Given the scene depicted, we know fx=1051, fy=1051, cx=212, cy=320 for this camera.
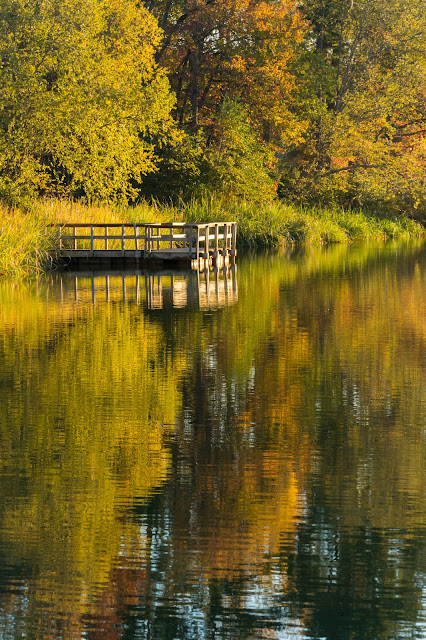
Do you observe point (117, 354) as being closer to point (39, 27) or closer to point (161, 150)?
point (39, 27)

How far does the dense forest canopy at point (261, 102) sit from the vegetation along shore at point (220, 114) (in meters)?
0.11

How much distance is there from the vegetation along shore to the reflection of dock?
487 cm

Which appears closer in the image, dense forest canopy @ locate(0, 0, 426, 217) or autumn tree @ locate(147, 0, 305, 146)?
dense forest canopy @ locate(0, 0, 426, 217)

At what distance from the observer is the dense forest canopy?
143 ft

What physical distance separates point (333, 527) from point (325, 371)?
6.81 metres

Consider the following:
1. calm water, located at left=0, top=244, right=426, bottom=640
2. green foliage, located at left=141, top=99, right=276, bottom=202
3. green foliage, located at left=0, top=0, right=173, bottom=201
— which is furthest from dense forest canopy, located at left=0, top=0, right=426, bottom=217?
calm water, located at left=0, top=244, right=426, bottom=640

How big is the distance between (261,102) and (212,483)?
50.2 meters

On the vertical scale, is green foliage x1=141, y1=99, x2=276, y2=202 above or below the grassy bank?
above

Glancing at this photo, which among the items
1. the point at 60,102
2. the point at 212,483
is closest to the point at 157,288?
the point at 60,102

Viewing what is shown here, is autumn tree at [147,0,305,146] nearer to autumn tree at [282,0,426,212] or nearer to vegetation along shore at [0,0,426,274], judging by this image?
vegetation along shore at [0,0,426,274]

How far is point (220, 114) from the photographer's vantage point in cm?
5291

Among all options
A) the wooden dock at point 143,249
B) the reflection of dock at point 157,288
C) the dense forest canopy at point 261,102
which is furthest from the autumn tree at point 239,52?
the reflection of dock at point 157,288

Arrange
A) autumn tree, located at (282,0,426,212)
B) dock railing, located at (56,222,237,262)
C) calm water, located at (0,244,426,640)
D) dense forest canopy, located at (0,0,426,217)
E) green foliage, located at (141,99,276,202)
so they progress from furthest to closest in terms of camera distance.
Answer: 1. autumn tree, located at (282,0,426,212)
2. green foliage, located at (141,99,276,202)
3. dense forest canopy, located at (0,0,426,217)
4. dock railing, located at (56,222,237,262)
5. calm water, located at (0,244,426,640)

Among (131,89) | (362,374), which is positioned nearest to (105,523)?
(362,374)
